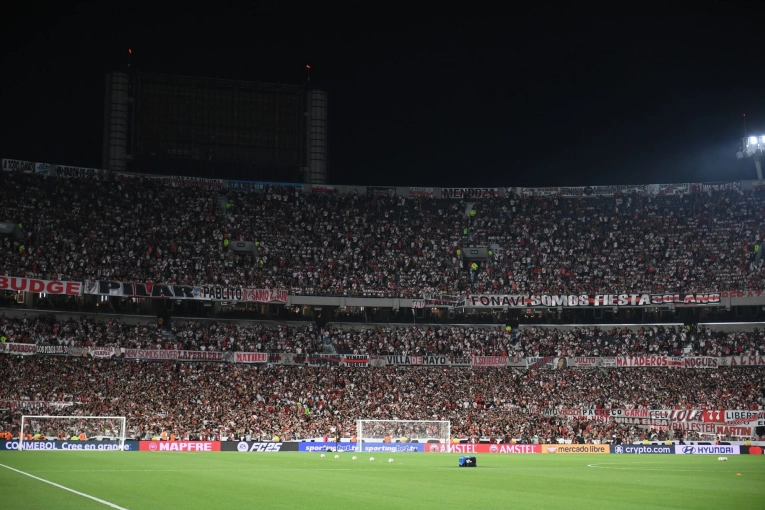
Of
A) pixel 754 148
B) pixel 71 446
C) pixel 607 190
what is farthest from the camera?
pixel 607 190

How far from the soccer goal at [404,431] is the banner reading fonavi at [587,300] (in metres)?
20.2

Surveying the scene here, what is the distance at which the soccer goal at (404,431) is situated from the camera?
5688cm

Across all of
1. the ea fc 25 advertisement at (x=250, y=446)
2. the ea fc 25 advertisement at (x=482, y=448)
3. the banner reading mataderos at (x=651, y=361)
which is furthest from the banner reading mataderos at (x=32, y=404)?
the banner reading mataderos at (x=651, y=361)

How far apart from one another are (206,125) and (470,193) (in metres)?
26.2

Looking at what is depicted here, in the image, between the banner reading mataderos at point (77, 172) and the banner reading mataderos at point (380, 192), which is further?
the banner reading mataderos at point (380, 192)

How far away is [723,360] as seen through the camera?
2751 inches

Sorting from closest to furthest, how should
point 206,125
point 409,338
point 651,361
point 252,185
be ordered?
1. point 651,361
2. point 409,338
3. point 206,125
4. point 252,185

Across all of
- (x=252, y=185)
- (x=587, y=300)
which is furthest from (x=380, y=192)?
(x=587, y=300)

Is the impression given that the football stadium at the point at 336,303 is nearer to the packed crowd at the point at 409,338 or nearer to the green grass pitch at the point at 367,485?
the packed crowd at the point at 409,338

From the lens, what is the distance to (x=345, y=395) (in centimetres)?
6562

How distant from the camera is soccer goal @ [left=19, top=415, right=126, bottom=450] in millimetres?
52250

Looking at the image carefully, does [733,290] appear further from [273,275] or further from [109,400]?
[109,400]

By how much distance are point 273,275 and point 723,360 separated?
36.7 m

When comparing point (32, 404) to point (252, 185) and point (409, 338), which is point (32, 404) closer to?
point (409, 338)
